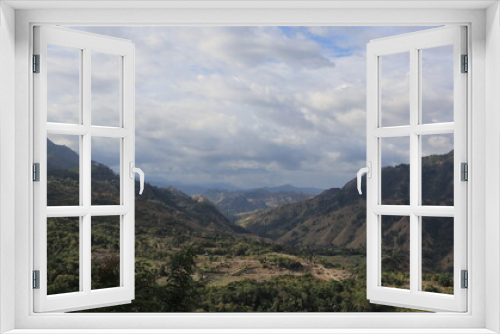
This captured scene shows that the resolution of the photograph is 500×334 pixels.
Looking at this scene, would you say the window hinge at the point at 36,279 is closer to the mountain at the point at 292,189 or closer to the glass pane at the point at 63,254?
the glass pane at the point at 63,254

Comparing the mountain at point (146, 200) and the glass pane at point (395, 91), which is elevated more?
the glass pane at point (395, 91)

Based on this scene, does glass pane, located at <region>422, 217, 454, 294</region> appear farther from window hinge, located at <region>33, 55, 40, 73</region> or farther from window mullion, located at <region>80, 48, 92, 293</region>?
window hinge, located at <region>33, 55, 40, 73</region>

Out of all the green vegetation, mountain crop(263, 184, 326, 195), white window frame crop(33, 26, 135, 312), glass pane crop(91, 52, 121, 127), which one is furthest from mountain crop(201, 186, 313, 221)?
white window frame crop(33, 26, 135, 312)

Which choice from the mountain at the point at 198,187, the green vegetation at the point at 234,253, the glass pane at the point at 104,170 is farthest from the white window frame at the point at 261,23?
the mountain at the point at 198,187

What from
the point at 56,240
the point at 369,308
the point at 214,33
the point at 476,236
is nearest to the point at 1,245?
the point at 476,236

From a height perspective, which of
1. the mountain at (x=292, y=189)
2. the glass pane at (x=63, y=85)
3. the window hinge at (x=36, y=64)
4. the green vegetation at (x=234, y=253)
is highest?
the glass pane at (x=63, y=85)

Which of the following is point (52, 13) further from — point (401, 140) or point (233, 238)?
point (233, 238)
